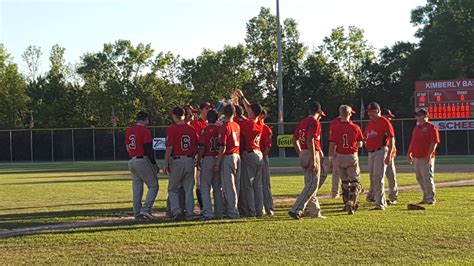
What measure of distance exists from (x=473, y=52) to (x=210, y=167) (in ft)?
173

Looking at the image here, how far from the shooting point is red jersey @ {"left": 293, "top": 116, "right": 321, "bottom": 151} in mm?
11227

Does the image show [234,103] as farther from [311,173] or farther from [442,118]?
[442,118]

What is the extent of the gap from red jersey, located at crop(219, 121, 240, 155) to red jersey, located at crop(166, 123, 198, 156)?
0.55m

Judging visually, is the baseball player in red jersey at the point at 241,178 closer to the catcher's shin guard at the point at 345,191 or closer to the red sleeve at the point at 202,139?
Answer: the red sleeve at the point at 202,139

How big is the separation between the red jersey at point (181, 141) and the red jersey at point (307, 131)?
5.75 ft

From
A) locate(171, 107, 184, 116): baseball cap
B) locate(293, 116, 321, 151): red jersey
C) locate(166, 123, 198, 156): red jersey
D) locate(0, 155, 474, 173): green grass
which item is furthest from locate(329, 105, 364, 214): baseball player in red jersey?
locate(0, 155, 474, 173): green grass

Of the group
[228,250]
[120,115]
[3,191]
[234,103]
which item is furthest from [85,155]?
[228,250]

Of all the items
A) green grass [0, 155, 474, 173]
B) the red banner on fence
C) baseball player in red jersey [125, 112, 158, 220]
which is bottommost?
green grass [0, 155, 474, 173]

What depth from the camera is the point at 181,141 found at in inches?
456

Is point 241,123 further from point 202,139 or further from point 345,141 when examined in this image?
point 345,141

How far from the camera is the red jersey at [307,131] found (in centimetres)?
1123

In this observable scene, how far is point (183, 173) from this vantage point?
11617 millimetres

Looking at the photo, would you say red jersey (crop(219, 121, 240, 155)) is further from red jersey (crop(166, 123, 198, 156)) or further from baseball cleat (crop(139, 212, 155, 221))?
baseball cleat (crop(139, 212, 155, 221))

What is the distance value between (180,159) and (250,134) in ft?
4.34
